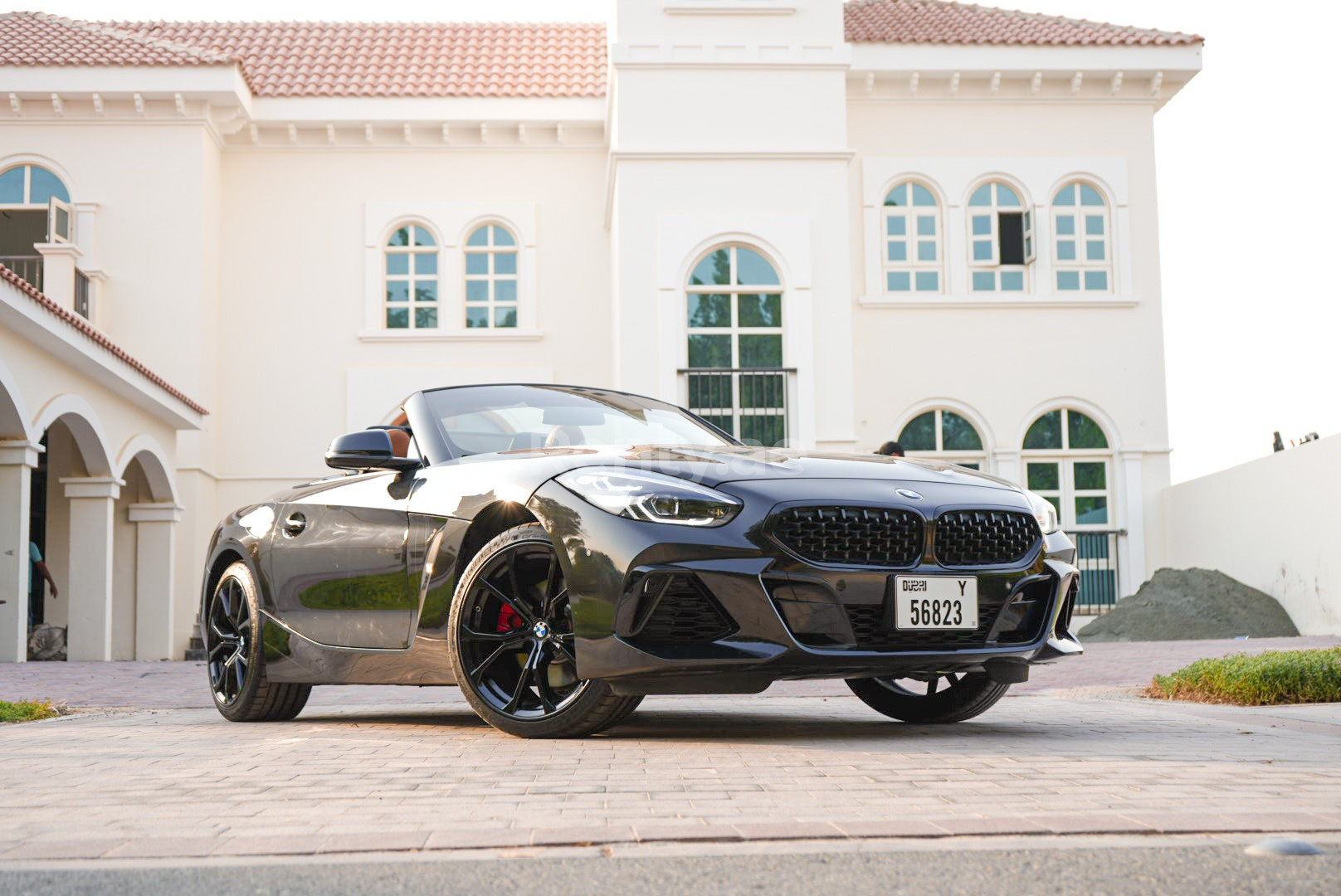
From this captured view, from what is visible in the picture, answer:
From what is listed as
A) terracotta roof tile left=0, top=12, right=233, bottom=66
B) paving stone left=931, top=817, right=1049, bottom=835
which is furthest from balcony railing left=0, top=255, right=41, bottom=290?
paving stone left=931, top=817, right=1049, bottom=835

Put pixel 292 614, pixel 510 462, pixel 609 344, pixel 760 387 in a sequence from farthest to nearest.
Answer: pixel 609 344 → pixel 760 387 → pixel 292 614 → pixel 510 462

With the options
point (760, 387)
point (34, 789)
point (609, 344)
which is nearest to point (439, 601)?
point (34, 789)

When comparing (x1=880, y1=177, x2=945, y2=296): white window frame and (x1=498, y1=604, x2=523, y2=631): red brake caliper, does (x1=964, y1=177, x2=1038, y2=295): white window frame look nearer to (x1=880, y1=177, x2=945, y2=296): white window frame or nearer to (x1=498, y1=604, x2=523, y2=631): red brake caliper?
(x1=880, y1=177, x2=945, y2=296): white window frame

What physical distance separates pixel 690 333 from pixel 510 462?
16.6 meters

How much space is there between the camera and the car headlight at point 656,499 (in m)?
5.08

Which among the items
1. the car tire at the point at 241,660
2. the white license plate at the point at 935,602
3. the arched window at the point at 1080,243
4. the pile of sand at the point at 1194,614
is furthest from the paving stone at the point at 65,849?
the arched window at the point at 1080,243

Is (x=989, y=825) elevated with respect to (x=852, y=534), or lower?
lower

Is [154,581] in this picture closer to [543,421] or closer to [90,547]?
[90,547]

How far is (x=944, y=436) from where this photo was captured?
24906mm

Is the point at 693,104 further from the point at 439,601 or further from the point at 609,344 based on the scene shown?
the point at 439,601

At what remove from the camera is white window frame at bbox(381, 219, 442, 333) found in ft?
82.2

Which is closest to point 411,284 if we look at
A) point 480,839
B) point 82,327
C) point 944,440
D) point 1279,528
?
point 82,327

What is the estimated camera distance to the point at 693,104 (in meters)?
22.0

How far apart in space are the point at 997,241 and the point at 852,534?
20.9 metres
